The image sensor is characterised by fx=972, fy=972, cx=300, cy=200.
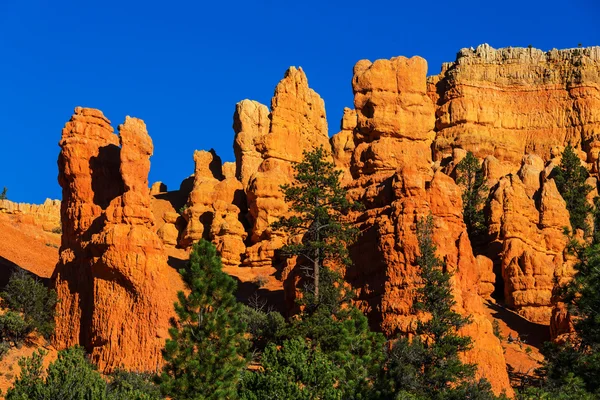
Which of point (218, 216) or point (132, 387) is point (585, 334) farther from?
point (218, 216)

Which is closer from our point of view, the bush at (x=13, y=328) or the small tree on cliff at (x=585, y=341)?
Result: the small tree on cliff at (x=585, y=341)

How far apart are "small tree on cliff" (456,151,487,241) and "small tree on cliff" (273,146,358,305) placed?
51.0ft

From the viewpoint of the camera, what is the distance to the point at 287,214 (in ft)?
217

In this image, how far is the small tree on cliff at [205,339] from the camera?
34875 millimetres

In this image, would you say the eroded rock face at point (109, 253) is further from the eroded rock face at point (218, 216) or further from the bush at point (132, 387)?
the eroded rock face at point (218, 216)

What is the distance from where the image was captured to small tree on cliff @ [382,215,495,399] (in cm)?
3606

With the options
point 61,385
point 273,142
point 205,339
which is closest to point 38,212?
point 273,142

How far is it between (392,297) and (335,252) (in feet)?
13.0

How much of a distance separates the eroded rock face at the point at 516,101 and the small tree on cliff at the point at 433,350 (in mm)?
41180

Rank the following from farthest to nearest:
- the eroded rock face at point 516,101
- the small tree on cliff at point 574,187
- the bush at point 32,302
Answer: the eroded rock face at point 516,101
the small tree on cliff at point 574,187
the bush at point 32,302

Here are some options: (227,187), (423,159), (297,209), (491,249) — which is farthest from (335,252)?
(227,187)

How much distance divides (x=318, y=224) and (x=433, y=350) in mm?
11237

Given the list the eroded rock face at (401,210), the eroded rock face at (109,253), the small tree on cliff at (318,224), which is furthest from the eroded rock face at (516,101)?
the eroded rock face at (109,253)

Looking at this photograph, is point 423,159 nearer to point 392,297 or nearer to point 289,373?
point 392,297
